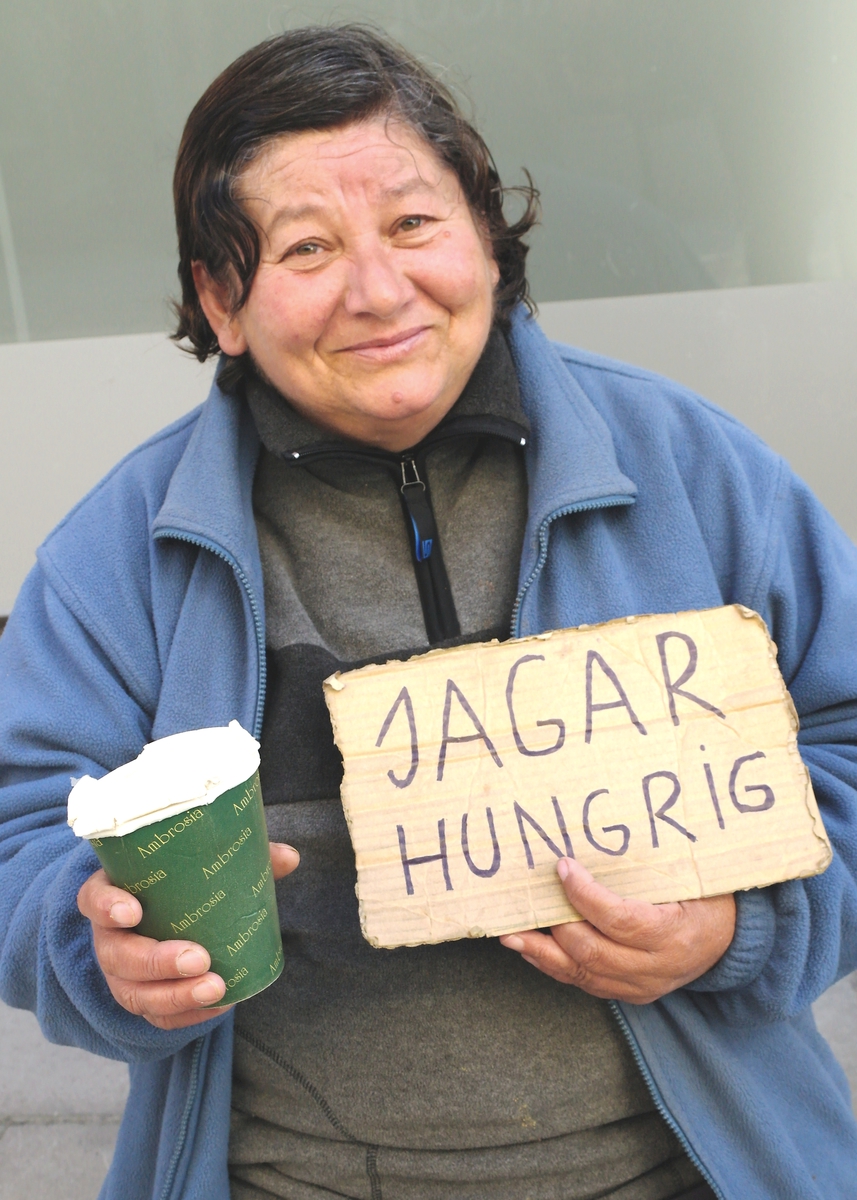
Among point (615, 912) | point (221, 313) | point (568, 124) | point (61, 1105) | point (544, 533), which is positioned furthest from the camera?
point (568, 124)

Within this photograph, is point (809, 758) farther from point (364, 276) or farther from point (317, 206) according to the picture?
point (317, 206)

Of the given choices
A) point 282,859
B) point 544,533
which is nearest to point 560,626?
point 544,533

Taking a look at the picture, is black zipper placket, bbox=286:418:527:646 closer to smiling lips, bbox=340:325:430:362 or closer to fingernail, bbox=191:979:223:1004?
smiling lips, bbox=340:325:430:362

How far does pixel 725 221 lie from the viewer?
3.04 metres

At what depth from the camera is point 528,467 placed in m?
1.51

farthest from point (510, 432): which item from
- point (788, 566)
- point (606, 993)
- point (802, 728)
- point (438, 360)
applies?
point (606, 993)

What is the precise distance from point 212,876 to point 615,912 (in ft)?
1.33

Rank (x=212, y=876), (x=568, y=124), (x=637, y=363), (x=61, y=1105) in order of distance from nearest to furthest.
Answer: (x=212, y=876)
(x=61, y=1105)
(x=568, y=124)
(x=637, y=363)

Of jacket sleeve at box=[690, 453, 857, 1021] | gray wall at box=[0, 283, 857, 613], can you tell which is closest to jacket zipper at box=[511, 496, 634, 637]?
jacket sleeve at box=[690, 453, 857, 1021]

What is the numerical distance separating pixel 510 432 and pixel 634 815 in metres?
0.58

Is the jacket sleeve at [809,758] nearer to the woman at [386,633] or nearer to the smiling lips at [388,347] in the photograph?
the woman at [386,633]

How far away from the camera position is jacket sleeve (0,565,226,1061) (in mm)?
1256

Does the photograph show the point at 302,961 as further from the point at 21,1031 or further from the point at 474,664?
the point at 21,1031

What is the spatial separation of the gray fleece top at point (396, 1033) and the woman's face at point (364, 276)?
10cm
